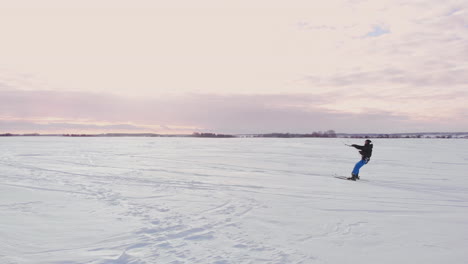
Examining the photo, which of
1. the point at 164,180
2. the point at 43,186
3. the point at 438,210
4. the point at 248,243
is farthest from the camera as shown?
the point at 164,180

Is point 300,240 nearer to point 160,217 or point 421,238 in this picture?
point 421,238

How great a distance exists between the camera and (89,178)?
1065 centimetres

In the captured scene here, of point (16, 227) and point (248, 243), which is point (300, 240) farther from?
point (16, 227)

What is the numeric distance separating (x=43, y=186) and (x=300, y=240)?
730 cm

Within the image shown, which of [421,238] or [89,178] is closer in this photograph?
[421,238]

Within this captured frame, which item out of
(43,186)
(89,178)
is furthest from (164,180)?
(43,186)

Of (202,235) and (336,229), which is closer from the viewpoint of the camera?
(202,235)

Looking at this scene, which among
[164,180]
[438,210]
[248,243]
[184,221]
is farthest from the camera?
[164,180]

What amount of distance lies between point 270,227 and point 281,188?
12.8 ft

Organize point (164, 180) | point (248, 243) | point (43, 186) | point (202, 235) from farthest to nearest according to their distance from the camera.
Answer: point (164, 180)
point (43, 186)
point (202, 235)
point (248, 243)

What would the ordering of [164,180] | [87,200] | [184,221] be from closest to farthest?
[184,221], [87,200], [164,180]

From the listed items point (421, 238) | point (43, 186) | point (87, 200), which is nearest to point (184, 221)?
point (87, 200)

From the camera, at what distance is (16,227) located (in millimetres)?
5039

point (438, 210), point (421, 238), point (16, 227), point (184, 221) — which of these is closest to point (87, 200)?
point (16, 227)
